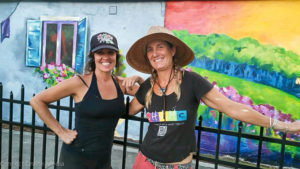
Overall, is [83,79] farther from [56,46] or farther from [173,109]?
[56,46]

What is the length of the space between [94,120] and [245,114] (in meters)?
1.20

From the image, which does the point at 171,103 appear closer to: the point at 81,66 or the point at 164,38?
the point at 164,38

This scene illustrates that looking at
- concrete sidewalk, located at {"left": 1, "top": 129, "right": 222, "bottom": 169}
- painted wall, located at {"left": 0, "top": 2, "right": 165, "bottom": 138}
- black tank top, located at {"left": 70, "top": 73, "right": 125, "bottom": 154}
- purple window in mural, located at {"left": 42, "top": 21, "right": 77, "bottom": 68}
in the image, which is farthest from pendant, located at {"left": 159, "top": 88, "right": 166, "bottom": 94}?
purple window in mural, located at {"left": 42, "top": 21, "right": 77, "bottom": 68}

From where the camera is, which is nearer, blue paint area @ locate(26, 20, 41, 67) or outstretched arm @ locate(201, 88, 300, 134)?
outstretched arm @ locate(201, 88, 300, 134)

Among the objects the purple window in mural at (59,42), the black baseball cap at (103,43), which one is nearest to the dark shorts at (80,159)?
the black baseball cap at (103,43)

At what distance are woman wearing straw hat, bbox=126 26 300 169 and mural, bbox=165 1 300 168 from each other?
3.12 meters

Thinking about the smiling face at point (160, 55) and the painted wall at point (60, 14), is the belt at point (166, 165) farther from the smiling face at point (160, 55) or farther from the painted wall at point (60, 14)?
the painted wall at point (60, 14)

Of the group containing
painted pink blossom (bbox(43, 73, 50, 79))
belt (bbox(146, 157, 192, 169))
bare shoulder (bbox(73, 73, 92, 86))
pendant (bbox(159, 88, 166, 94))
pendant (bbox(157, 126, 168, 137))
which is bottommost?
belt (bbox(146, 157, 192, 169))

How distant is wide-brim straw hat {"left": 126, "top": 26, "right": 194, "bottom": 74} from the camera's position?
1.94m

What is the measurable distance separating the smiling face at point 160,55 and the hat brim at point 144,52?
44mm

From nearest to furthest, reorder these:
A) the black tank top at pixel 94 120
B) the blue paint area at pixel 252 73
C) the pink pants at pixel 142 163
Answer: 1. the pink pants at pixel 142 163
2. the black tank top at pixel 94 120
3. the blue paint area at pixel 252 73

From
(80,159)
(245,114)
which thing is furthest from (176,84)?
(80,159)

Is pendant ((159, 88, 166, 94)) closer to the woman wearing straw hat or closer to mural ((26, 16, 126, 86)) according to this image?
the woman wearing straw hat

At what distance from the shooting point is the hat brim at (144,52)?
195 cm
